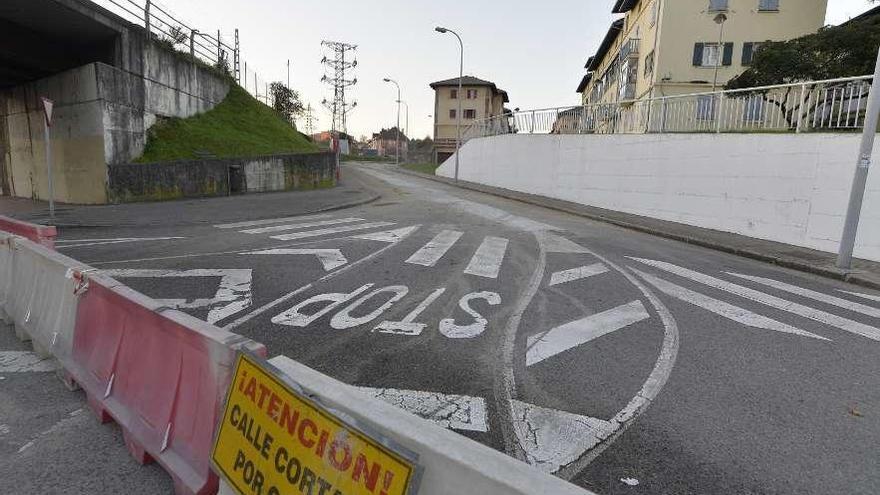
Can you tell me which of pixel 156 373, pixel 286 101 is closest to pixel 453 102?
pixel 286 101

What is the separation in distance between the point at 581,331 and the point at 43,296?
550 cm

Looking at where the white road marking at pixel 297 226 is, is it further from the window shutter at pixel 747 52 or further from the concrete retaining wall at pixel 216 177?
the window shutter at pixel 747 52

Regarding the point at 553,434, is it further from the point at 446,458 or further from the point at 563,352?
the point at 446,458

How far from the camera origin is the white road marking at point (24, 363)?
14.6ft

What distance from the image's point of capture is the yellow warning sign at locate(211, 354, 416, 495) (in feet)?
6.23

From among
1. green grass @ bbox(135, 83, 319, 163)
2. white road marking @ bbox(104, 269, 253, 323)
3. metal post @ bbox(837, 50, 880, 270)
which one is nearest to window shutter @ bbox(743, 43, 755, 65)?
metal post @ bbox(837, 50, 880, 270)

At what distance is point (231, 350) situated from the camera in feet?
8.60

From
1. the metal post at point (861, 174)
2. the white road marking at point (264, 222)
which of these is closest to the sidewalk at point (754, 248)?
the metal post at point (861, 174)

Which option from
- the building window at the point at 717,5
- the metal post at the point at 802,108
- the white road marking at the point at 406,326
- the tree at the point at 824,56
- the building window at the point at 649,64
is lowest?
the white road marking at the point at 406,326

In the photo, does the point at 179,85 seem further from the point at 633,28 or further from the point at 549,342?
the point at 633,28

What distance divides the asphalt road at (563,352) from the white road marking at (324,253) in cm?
6

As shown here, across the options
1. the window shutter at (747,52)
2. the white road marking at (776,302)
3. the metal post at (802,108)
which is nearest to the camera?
the white road marking at (776,302)

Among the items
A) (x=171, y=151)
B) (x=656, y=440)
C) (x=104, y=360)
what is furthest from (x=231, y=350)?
(x=171, y=151)

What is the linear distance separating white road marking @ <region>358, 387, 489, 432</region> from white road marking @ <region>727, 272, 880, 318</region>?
633cm
